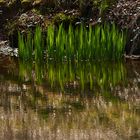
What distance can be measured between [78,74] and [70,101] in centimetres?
182

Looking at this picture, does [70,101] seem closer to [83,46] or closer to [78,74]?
[78,74]

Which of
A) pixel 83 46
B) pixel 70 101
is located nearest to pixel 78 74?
pixel 83 46

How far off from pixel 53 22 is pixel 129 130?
6.32 m

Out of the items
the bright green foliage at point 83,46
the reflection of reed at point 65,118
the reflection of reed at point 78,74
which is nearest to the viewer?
the reflection of reed at point 65,118

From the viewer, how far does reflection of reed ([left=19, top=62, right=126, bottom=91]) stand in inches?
293

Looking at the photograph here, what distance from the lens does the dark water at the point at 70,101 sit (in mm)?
5082

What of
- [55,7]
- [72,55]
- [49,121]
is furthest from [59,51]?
[49,121]

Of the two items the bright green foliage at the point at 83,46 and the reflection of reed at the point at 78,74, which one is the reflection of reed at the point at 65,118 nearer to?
the reflection of reed at the point at 78,74

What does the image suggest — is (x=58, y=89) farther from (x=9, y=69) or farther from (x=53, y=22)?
(x=53, y=22)

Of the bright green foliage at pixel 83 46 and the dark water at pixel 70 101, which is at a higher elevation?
the bright green foliage at pixel 83 46

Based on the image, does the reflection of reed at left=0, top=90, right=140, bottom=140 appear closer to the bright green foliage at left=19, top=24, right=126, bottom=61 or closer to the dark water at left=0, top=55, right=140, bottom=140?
the dark water at left=0, top=55, right=140, bottom=140

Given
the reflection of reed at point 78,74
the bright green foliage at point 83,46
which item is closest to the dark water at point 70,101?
the reflection of reed at point 78,74

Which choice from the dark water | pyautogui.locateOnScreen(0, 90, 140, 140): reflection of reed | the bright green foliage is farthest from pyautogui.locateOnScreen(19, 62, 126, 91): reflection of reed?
pyautogui.locateOnScreen(0, 90, 140, 140): reflection of reed

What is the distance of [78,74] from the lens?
8172 millimetres
